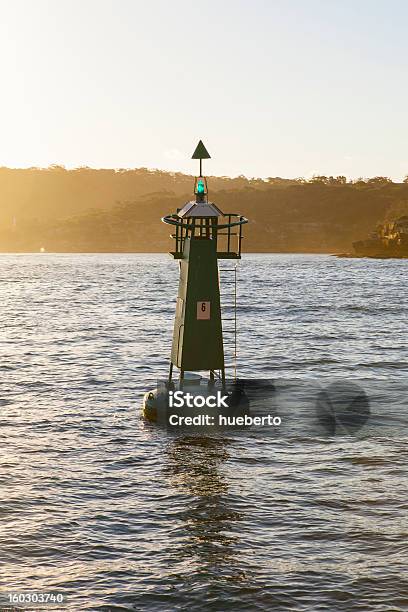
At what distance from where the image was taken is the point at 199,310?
924 inches

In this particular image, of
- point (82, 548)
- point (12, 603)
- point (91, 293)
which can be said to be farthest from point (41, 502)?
point (91, 293)

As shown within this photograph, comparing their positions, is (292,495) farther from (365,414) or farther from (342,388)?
(342,388)

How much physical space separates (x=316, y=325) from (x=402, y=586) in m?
47.9

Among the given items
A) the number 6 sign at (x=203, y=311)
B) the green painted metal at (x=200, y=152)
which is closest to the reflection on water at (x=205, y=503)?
the number 6 sign at (x=203, y=311)

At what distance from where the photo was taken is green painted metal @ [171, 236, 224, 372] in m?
23.2

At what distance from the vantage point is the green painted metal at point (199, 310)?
914 inches

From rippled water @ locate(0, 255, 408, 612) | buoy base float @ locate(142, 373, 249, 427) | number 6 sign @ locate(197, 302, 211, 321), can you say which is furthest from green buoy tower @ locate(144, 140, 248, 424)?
rippled water @ locate(0, 255, 408, 612)

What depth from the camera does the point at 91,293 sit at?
108 meters

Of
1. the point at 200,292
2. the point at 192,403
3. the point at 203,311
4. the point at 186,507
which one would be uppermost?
the point at 200,292

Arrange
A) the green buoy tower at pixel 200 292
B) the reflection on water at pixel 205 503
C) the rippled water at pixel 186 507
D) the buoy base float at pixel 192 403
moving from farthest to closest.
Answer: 1. the buoy base float at pixel 192 403
2. the green buoy tower at pixel 200 292
3. the reflection on water at pixel 205 503
4. the rippled water at pixel 186 507

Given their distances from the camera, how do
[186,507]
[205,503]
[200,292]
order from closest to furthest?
[186,507] → [205,503] → [200,292]

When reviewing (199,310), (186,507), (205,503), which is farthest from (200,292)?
(186,507)

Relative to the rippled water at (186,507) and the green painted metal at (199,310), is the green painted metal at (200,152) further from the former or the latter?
the rippled water at (186,507)

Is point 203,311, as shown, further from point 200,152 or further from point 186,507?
point 186,507
